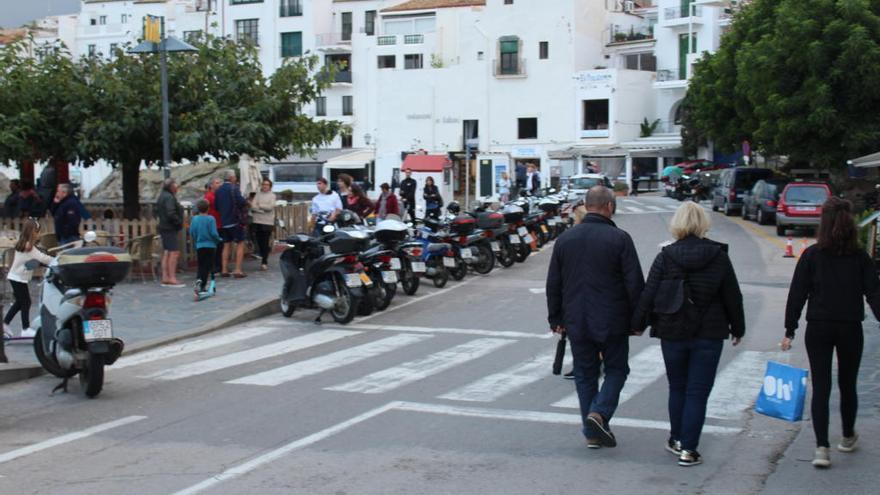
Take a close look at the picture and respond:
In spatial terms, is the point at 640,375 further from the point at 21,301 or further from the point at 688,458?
the point at 21,301

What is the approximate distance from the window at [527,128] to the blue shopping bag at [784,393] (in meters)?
57.2

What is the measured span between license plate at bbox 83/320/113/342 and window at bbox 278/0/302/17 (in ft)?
216

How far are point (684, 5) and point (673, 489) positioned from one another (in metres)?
62.6

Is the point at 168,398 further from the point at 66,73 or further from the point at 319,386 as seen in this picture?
the point at 66,73

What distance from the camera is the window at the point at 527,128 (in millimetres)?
64062

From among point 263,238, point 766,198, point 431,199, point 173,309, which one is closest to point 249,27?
point 766,198

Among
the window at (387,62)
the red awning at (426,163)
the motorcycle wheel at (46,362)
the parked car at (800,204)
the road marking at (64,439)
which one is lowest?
the road marking at (64,439)

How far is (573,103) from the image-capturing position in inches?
2485

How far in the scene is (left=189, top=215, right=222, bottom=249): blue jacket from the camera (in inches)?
637

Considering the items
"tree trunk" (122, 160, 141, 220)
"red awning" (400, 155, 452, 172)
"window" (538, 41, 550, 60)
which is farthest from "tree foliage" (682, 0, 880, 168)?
"window" (538, 41, 550, 60)

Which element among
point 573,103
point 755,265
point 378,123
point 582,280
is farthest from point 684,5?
point 582,280

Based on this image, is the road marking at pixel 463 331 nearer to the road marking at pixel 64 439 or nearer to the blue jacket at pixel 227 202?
the blue jacket at pixel 227 202

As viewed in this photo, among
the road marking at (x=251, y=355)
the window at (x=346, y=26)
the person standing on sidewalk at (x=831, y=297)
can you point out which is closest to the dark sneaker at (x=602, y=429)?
the person standing on sidewalk at (x=831, y=297)

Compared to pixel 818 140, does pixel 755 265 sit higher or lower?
lower
